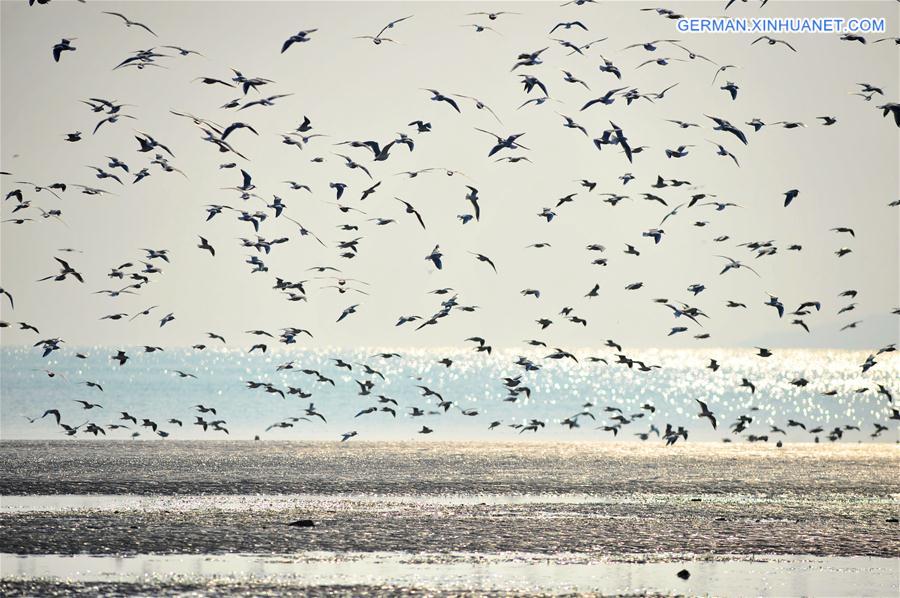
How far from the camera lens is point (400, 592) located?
28484 millimetres

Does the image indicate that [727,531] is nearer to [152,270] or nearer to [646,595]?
[646,595]

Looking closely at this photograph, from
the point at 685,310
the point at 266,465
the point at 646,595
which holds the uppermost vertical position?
the point at 685,310

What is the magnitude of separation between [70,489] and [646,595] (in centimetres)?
2541

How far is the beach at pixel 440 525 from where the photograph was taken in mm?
29984

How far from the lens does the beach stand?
98.4ft

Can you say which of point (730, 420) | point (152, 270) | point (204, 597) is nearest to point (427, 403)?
point (730, 420)

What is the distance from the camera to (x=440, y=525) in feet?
126

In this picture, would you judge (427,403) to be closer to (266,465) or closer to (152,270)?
(266,465)

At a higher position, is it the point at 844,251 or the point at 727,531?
the point at 844,251

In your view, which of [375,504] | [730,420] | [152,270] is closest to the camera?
[375,504]

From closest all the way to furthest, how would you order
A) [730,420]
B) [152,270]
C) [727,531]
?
1. [727,531]
2. [152,270]
3. [730,420]

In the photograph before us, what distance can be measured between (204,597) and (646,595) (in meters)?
9.38

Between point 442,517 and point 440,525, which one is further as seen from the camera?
point 442,517

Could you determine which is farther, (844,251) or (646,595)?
(844,251)
